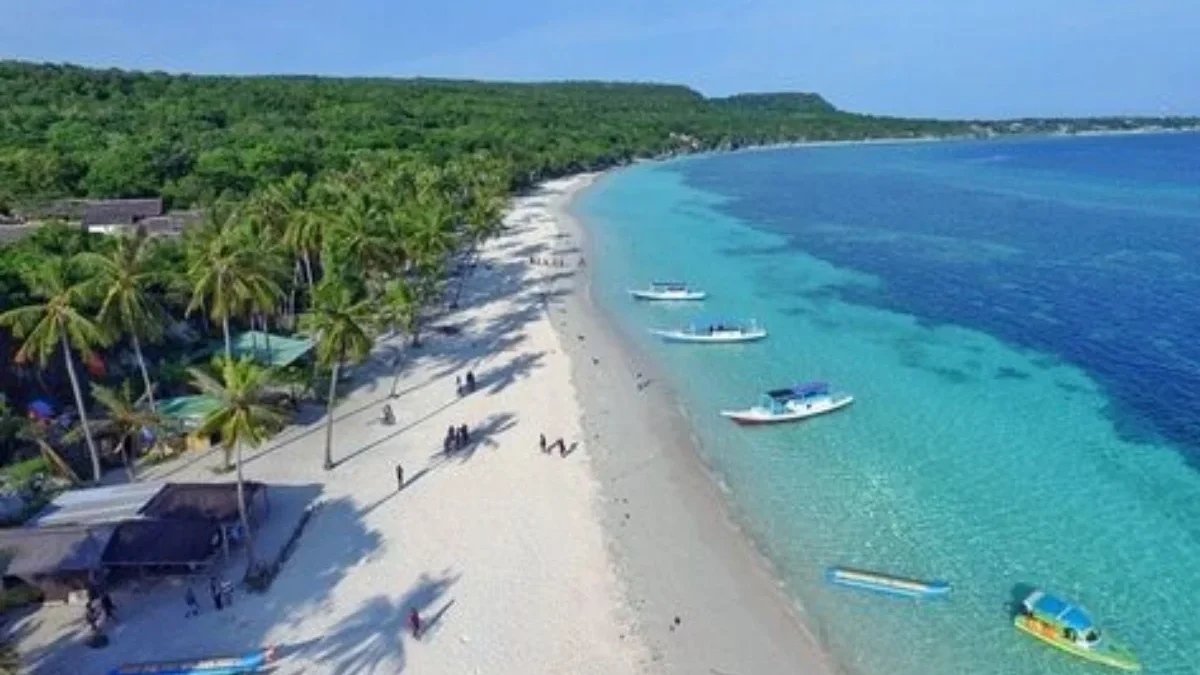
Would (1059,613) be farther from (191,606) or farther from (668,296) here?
(668,296)

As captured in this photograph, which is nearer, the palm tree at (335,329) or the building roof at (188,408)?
the palm tree at (335,329)

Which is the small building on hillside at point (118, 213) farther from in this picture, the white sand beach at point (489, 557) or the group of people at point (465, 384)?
the group of people at point (465, 384)

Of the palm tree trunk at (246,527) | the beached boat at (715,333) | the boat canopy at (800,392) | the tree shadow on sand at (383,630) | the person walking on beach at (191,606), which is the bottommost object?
the beached boat at (715,333)

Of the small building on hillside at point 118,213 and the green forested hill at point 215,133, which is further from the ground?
the green forested hill at point 215,133

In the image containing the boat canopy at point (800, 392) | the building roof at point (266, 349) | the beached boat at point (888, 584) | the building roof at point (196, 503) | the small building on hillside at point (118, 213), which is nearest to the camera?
the beached boat at point (888, 584)

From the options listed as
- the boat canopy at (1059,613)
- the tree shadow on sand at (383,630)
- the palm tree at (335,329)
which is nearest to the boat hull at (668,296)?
the palm tree at (335,329)

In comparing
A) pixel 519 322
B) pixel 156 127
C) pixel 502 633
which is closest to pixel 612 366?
pixel 519 322

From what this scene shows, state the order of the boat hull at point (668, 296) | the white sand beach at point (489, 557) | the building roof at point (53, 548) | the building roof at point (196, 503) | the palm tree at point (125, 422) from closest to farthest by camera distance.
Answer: the white sand beach at point (489, 557), the building roof at point (53, 548), the building roof at point (196, 503), the palm tree at point (125, 422), the boat hull at point (668, 296)
